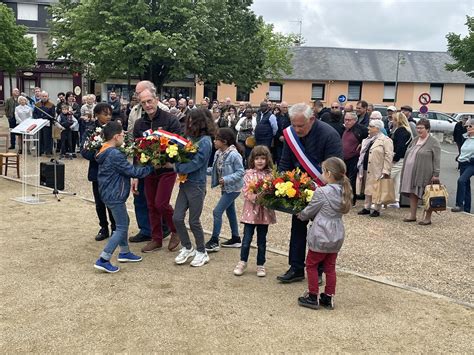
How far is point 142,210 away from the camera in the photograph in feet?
23.0

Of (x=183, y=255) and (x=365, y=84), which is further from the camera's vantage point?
(x=365, y=84)

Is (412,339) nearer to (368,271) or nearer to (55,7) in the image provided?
(368,271)

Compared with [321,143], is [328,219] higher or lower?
lower

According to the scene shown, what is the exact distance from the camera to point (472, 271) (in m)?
6.39

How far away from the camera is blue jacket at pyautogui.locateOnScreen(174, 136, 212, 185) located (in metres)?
5.78

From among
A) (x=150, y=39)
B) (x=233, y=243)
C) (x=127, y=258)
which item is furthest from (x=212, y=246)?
(x=150, y=39)

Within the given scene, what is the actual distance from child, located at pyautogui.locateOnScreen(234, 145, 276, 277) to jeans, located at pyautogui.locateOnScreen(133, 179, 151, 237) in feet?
5.60

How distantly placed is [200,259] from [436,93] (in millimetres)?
48101

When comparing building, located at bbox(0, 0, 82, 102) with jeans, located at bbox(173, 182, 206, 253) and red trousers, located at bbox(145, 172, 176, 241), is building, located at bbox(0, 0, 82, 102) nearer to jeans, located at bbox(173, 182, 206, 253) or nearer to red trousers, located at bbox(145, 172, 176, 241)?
red trousers, located at bbox(145, 172, 176, 241)

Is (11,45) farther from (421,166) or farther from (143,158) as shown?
(143,158)

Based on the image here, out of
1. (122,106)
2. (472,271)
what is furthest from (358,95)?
(472,271)

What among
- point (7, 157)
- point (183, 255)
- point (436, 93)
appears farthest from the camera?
point (436, 93)

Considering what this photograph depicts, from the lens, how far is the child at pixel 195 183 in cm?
582

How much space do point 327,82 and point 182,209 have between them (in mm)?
44010
